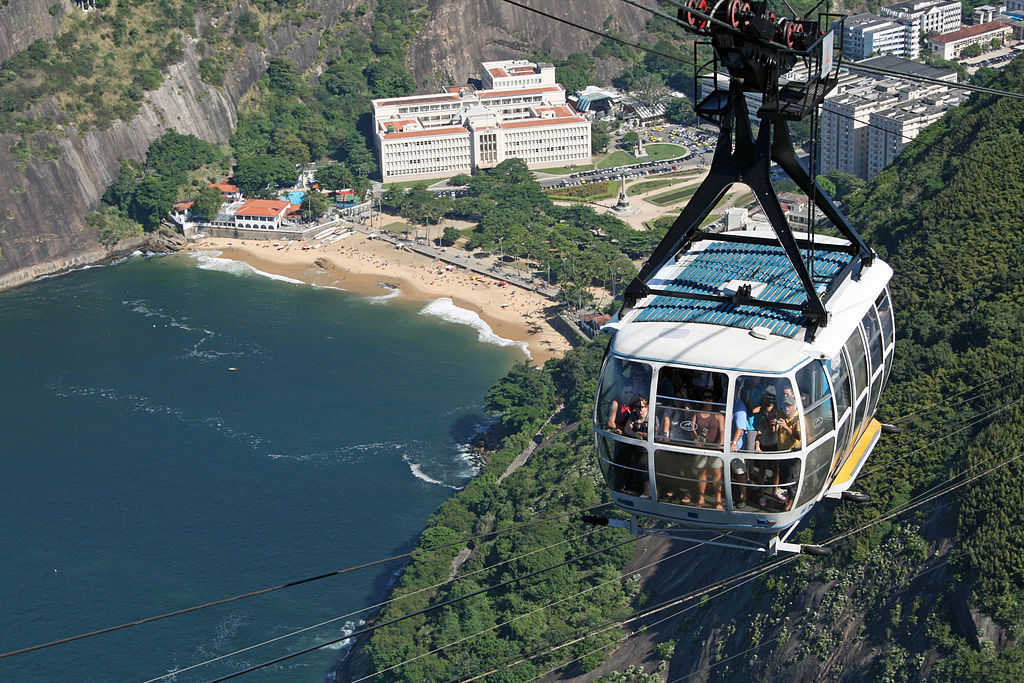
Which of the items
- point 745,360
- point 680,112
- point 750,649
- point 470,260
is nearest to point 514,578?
point 750,649

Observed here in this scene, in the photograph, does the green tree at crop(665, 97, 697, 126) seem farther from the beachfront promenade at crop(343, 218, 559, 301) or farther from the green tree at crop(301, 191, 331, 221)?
the green tree at crop(301, 191, 331, 221)

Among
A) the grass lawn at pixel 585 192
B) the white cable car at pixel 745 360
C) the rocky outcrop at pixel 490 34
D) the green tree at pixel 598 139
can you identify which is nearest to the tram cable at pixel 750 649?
the white cable car at pixel 745 360

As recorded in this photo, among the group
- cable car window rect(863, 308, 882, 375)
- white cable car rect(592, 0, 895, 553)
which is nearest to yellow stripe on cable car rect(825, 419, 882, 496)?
white cable car rect(592, 0, 895, 553)

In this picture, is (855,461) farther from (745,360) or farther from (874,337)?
(745,360)

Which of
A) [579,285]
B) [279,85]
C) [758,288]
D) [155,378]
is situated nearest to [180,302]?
[155,378]

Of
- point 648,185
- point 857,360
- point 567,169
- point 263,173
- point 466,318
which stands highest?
point 857,360

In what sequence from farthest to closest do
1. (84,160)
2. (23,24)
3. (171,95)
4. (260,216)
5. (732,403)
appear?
(171,95)
(23,24)
(84,160)
(260,216)
(732,403)
